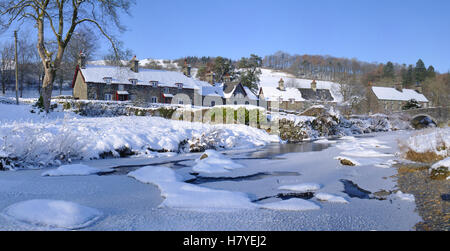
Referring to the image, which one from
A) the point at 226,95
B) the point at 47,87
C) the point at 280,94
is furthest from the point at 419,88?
the point at 47,87

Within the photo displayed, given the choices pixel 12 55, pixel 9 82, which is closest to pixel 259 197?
pixel 9 82

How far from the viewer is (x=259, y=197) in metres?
4.52

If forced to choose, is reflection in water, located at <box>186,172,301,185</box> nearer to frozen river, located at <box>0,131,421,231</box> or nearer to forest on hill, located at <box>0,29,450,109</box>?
frozen river, located at <box>0,131,421,231</box>

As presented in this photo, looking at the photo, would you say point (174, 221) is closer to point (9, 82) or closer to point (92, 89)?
point (92, 89)

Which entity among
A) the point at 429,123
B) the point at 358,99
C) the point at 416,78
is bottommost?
the point at 429,123

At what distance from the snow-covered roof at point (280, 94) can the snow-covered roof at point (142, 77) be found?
13.2 m

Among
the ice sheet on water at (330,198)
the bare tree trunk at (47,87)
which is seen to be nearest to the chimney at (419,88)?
the bare tree trunk at (47,87)

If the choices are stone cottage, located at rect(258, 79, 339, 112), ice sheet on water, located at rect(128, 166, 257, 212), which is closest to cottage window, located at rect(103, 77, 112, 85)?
stone cottage, located at rect(258, 79, 339, 112)

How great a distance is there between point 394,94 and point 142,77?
47960 millimetres

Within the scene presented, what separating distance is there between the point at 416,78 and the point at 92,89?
241 feet

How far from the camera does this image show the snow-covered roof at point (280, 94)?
171 ft

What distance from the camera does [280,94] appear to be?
53031 mm
